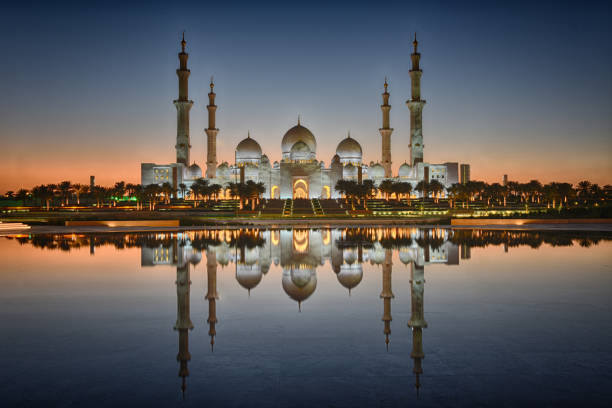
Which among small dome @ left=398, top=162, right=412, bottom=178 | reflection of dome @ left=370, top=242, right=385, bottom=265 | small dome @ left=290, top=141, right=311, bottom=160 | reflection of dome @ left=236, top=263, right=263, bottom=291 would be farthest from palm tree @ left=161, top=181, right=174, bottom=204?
reflection of dome @ left=236, top=263, right=263, bottom=291

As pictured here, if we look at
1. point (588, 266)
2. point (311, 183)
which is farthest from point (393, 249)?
point (311, 183)

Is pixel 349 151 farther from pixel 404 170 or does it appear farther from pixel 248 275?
pixel 248 275

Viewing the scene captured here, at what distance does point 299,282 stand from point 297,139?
61.0 m

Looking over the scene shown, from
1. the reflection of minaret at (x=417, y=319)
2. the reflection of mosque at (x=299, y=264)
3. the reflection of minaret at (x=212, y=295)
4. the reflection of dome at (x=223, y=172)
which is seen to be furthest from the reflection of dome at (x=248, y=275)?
the reflection of dome at (x=223, y=172)

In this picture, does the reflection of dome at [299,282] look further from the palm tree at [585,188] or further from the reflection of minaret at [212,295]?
the palm tree at [585,188]

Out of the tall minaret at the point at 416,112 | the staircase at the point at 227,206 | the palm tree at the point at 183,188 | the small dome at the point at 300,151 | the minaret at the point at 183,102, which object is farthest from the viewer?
the small dome at the point at 300,151

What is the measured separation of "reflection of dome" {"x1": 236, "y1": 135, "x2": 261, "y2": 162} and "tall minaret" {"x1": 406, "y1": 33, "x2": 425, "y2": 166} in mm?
23401

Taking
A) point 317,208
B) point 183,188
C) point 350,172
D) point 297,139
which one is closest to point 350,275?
point 317,208

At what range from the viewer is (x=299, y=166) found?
68062 millimetres

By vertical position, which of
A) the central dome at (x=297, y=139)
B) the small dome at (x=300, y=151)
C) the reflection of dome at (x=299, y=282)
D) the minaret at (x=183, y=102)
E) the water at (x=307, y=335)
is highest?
the minaret at (x=183, y=102)

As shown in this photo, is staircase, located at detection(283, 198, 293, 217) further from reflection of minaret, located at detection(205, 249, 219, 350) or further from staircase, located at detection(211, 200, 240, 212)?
reflection of minaret, located at detection(205, 249, 219, 350)

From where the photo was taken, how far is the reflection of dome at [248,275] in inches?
380

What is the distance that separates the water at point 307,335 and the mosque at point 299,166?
184 ft

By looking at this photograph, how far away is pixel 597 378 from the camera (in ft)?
14.9
